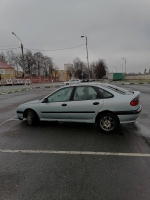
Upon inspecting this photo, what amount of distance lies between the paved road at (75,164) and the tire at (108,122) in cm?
21

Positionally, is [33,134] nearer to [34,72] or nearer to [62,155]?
[62,155]

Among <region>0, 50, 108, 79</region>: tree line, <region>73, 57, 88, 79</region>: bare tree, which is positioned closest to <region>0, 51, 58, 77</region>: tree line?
<region>0, 50, 108, 79</region>: tree line

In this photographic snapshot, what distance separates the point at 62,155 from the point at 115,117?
2.00 meters

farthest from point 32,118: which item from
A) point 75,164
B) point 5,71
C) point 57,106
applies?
point 5,71

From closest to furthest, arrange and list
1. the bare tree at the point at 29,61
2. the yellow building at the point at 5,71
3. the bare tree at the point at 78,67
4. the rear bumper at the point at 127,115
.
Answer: the rear bumper at the point at 127,115
the yellow building at the point at 5,71
the bare tree at the point at 29,61
the bare tree at the point at 78,67

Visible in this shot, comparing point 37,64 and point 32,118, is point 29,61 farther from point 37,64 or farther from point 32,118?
point 32,118

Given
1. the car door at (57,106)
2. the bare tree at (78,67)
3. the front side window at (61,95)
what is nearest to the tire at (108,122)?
the car door at (57,106)

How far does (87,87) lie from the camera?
516cm

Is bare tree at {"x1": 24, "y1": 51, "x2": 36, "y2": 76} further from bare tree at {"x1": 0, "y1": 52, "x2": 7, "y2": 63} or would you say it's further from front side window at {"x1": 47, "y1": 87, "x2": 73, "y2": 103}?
front side window at {"x1": 47, "y1": 87, "x2": 73, "y2": 103}

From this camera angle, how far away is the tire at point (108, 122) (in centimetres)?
472

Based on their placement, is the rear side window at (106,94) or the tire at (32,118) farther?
the tire at (32,118)

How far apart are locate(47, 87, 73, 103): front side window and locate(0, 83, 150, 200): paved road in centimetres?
103

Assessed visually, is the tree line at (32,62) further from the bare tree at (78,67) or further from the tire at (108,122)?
the tire at (108,122)

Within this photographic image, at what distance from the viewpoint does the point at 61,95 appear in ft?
17.7
